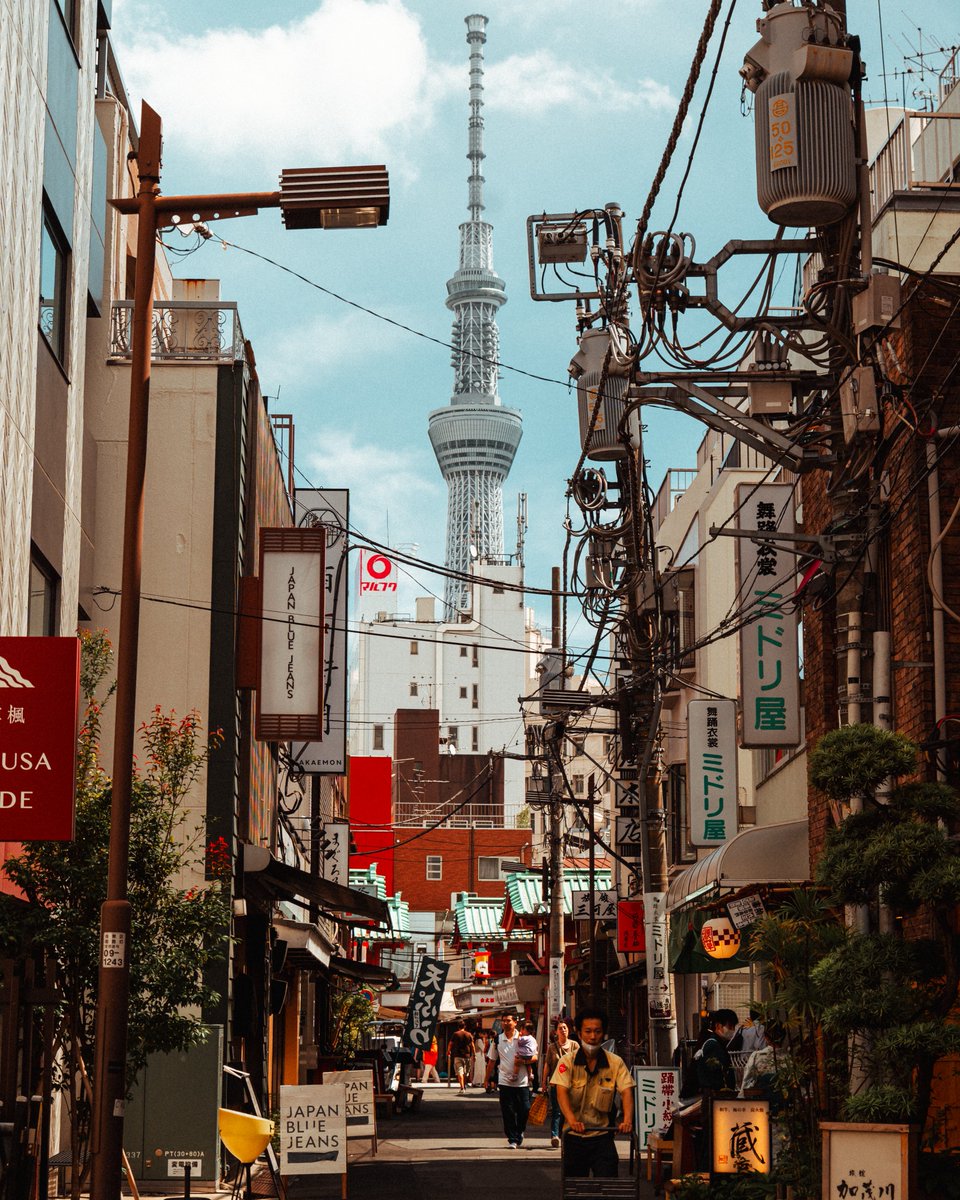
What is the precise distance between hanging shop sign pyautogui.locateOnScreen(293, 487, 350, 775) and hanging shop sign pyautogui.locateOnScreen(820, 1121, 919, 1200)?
1895cm

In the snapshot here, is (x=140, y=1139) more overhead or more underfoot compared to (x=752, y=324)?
more underfoot

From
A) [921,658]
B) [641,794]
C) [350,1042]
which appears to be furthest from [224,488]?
[350,1042]

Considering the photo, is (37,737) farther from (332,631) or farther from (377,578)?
(377,578)

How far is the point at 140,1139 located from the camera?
19453 mm

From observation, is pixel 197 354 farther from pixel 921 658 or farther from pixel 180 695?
pixel 921 658

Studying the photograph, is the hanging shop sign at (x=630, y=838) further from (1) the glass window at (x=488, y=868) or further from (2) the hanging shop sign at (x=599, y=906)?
(1) the glass window at (x=488, y=868)

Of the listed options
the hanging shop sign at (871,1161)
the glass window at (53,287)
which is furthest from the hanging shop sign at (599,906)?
the hanging shop sign at (871,1161)

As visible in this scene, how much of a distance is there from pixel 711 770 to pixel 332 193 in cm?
1547

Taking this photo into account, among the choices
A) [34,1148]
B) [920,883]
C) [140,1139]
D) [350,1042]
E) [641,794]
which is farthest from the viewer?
[350,1042]

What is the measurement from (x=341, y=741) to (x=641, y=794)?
32.4 ft

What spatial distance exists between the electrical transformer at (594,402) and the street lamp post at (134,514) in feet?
36.0

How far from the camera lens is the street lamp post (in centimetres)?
1162

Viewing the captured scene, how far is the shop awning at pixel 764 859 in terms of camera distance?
18.7 meters

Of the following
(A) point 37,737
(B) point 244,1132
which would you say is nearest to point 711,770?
(B) point 244,1132
